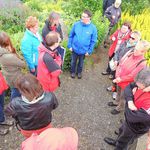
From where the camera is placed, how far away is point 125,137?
451 centimetres

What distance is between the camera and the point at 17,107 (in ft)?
12.2

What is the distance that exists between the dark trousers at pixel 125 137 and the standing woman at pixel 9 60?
80.6 inches

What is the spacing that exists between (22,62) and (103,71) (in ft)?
10.0

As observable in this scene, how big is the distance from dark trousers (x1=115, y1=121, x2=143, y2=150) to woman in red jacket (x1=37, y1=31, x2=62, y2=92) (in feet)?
4.94

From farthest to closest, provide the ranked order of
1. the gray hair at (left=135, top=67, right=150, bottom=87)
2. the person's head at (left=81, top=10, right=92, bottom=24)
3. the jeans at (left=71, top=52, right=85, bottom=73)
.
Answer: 1. the jeans at (left=71, top=52, right=85, bottom=73)
2. the person's head at (left=81, top=10, right=92, bottom=24)
3. the gray hair at (left=135, top=67, right=150, bottom=87)

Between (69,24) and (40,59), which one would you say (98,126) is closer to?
(40,59)

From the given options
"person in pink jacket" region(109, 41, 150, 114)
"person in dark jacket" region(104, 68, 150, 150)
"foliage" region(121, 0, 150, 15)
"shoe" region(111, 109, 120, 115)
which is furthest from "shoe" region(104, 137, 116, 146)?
"foliage" region(121, 0, 150, 15)

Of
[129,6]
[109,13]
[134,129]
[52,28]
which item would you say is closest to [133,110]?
[134,129]

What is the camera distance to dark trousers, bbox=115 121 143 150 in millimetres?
4375

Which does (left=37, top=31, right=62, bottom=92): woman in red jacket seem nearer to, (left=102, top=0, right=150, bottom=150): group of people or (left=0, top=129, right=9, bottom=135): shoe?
(left=0, top=129, right=9, bottom=135): shoe

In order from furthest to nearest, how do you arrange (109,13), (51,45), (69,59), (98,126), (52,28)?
Answer: (109,13)
(69,59)
(52,28)
(98,126)
(51,45)

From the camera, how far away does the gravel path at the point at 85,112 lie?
5193 millimetres

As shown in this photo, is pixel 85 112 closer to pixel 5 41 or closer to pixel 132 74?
pixel 132 74

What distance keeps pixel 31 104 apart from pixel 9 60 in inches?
55.0
